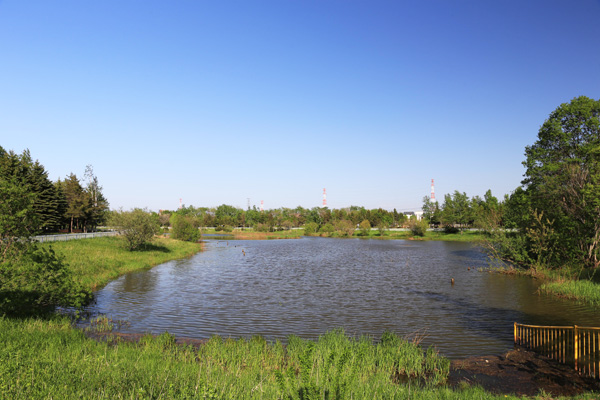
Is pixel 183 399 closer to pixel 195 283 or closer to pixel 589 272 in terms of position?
pixel 195 283

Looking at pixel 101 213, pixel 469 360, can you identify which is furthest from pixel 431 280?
pixel 101 213

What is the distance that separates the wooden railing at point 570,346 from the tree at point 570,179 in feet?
58.4

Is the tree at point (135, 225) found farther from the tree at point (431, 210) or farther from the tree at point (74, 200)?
the tree at point (431, 210)

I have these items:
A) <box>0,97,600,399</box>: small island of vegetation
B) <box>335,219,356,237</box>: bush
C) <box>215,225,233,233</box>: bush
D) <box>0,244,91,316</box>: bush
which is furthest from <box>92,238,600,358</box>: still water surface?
<box>215,225,233,233</box>: bush

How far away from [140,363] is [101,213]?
89.8 m

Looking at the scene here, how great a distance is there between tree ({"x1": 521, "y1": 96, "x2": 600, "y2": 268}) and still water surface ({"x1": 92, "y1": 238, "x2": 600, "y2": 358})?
16.4ft

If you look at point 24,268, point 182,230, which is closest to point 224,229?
point 182,230

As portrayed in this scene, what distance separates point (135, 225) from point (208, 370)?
142 ft

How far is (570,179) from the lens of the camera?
3375 centimetres

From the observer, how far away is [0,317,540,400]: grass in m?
7.09

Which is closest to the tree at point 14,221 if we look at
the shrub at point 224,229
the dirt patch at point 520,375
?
the dirt patch at point 520,375

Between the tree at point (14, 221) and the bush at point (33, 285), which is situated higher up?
the tree at point (14, 221)

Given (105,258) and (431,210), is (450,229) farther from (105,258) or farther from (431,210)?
(105,258)

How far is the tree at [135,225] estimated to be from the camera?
48.0 metres
